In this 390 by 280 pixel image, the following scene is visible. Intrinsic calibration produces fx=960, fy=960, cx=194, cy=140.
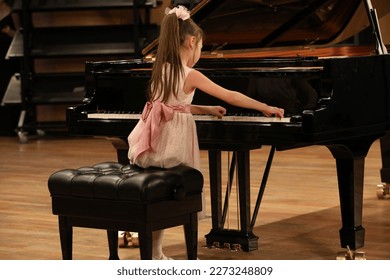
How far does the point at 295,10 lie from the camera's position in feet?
16.6

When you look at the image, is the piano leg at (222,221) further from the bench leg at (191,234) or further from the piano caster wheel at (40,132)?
the piano caster wheel at (40,132)

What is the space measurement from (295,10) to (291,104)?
1104 millimetres

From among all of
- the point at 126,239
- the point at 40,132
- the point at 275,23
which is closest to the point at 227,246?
the point at 126,239

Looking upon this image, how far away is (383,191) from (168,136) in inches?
97.8

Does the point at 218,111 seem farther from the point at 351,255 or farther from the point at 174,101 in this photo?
the point at 351,255

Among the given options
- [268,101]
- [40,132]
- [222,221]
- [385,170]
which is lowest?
[40,132]

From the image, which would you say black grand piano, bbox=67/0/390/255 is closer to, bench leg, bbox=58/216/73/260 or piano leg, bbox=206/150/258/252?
piano leg, bbox=206/150/258/252

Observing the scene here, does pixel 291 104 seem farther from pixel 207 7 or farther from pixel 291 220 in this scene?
pixel 291 220

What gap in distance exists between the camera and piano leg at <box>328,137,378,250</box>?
4.22 metres

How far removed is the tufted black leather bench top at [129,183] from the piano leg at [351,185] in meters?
0.69

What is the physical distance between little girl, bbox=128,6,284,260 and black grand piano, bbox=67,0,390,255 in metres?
0.14

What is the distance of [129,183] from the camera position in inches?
145

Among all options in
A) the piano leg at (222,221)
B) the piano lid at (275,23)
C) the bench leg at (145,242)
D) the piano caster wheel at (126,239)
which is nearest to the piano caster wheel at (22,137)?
the piano lid at (275,23)

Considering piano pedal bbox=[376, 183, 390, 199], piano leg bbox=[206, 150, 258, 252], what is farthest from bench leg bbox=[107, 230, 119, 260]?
piano pedal bbox=[376, 183, 390, 199]
